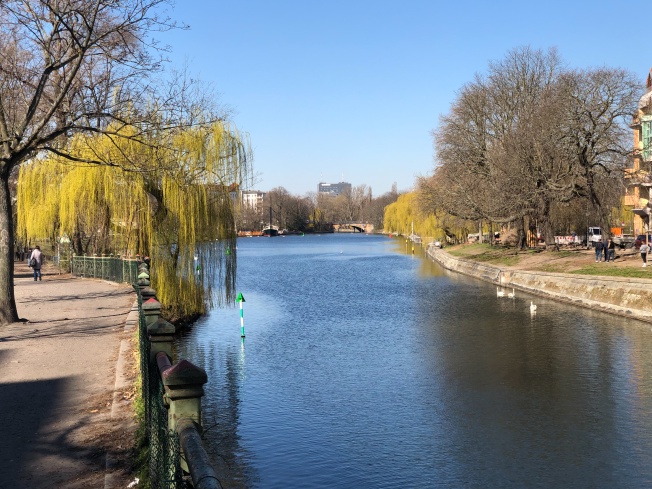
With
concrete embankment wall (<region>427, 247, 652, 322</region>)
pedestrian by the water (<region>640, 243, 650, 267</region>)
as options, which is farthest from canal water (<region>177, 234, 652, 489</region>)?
pedestrian by the water (<region>640, 243, 650, 267</region>)

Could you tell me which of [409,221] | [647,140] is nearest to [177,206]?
[647,140]

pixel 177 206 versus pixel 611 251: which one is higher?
pixel 177 206

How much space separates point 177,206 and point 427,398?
10.9m

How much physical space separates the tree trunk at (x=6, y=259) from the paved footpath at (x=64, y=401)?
37 centimetres

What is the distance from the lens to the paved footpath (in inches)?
278

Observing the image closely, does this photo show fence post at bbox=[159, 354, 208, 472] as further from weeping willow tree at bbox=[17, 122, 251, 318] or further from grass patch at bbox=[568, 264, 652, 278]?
grass patch at bbox=[568, 264, 652, 278]

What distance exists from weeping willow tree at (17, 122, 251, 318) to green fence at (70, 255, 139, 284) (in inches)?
34.8

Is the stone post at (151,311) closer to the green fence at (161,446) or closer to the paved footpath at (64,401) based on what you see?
the paved footpath at (64,401)

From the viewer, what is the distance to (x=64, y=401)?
9594 millimetres

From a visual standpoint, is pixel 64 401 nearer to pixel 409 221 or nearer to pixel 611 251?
pixel 611 251

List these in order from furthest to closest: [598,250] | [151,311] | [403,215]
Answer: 1. [403,215]
2. [598,250]
3. [151,311]

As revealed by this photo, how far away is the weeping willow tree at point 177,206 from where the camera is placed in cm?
2267

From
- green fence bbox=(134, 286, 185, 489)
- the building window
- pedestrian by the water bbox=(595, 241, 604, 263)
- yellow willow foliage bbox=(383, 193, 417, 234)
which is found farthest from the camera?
yellow willow foliage bbox=(383, 193, 417, 234)

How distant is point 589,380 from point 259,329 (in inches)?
480
